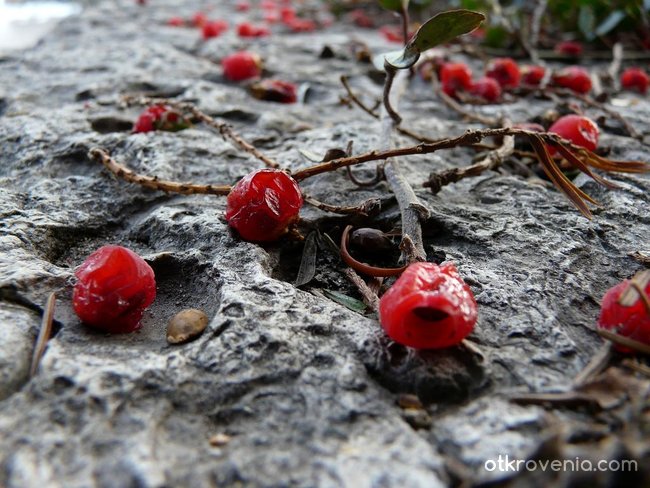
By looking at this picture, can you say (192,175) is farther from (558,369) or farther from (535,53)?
(535,53)

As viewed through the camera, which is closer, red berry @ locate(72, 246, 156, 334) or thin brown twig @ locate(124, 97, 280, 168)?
red berry @ locate(72, 246, 156, 334)

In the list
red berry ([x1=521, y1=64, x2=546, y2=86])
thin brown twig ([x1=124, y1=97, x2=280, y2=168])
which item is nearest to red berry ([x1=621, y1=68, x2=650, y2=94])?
red berry ([x1=521, y1=64, x2=546, y2=86])

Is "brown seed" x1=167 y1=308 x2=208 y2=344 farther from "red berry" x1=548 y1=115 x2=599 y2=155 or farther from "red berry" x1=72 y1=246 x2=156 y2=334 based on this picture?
"red berry" x1=548 y1=115 x2=599 y2=155

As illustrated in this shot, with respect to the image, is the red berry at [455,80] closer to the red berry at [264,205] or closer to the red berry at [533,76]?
the red berry at [533,76]

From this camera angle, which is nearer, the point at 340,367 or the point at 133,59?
the point at 340,367

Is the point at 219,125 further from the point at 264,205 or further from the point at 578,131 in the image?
the point at 578,131

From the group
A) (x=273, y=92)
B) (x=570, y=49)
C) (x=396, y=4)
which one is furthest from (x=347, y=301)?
(x=570, y=49)

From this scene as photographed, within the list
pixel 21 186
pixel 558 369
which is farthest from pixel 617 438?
pixel 21 186
